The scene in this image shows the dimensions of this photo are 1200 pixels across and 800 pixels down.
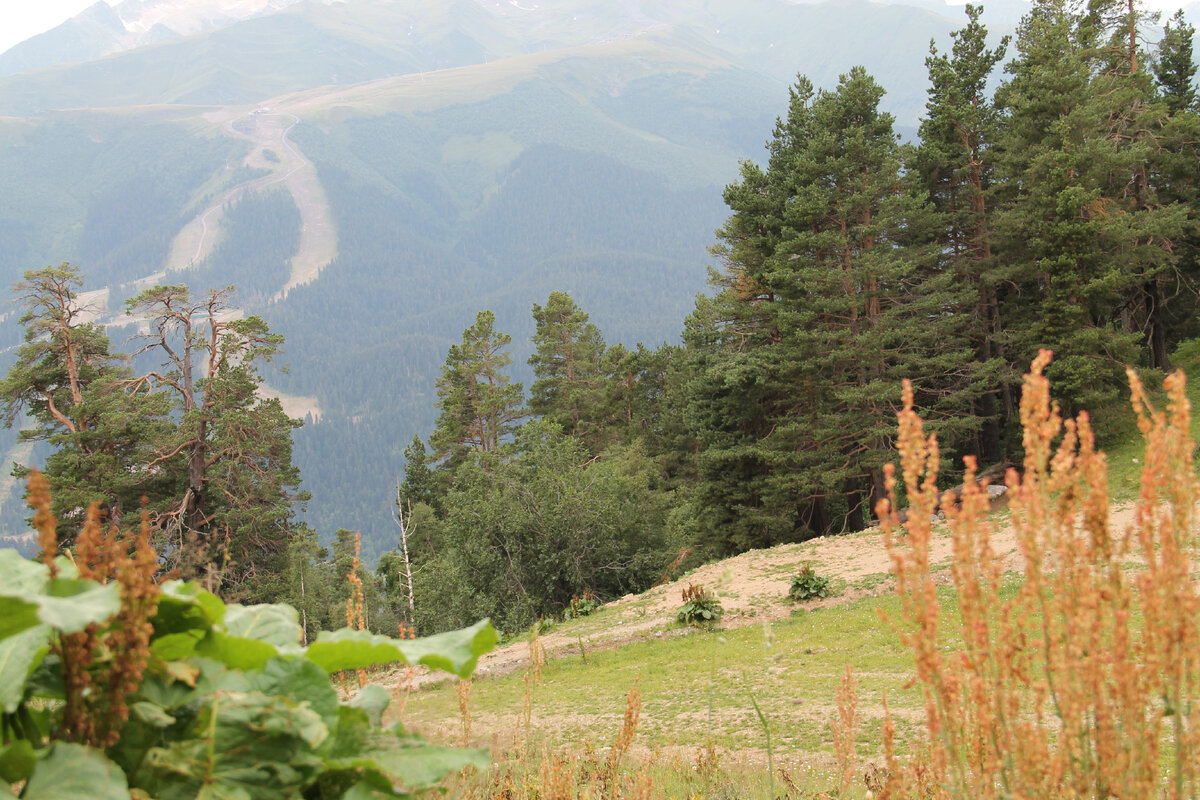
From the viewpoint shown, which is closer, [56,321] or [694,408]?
[56,321]

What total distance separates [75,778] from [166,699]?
0.19m

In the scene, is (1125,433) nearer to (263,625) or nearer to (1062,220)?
(1062,220)

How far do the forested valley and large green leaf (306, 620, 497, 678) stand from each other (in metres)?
19.2

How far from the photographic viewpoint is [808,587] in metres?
15.0

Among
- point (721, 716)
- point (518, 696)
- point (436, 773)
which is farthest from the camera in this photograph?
point (518, 696)

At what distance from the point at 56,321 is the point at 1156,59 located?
4421 cm

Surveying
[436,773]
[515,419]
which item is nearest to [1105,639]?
[436,773]

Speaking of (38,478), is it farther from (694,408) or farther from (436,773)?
(694,408)

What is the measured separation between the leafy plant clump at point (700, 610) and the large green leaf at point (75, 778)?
1370cm

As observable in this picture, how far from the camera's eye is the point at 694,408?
27.4 metres

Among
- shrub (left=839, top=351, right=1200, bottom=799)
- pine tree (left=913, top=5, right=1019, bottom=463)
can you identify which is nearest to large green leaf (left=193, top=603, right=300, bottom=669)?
shrub (left=839, top=351, right=1200, bottom=799)

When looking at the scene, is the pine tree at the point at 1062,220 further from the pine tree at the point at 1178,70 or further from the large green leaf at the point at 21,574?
the large green leaf at the point at 21,574

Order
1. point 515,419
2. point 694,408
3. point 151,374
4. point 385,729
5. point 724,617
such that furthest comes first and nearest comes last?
1. point 515,419
2. point 694,408
3. point 151,374
4. point 724,617
5. point 385,729

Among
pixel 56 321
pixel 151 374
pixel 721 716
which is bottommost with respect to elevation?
pixel 721 716
